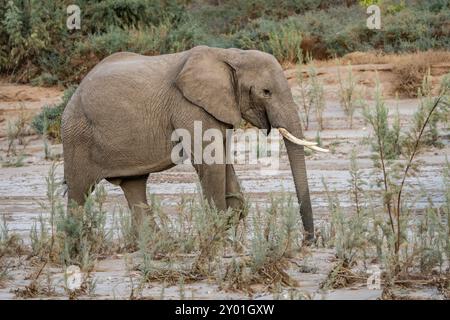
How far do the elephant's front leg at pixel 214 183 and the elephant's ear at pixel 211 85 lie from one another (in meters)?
0.43

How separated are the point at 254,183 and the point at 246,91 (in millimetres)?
3383

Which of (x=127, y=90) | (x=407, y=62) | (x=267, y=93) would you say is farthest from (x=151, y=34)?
(x=267, y=93)

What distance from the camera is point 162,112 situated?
1062 centimetres

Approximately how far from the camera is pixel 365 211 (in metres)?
9.35

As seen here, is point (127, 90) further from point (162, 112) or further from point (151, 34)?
point (151, 34)

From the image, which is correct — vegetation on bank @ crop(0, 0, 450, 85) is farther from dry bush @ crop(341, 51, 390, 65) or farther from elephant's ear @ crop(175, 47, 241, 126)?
elephant's ear @ crop(175, 47, 241, 126)

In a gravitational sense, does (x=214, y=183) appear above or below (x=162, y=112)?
below

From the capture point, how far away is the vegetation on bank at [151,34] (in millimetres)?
19172

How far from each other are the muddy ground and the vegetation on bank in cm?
68

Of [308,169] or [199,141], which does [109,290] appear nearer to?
[199,141]

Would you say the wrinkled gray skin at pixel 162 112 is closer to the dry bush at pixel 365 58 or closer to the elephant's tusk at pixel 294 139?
the elephant's tusk at pixel 294 139

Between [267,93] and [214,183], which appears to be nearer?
[214,183]

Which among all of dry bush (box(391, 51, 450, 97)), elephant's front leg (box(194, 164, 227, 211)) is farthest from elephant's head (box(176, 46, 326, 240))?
dry bush (box(391, 51, 450, 97))
